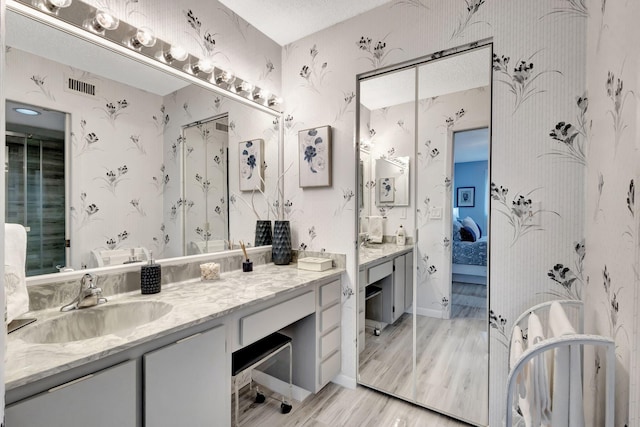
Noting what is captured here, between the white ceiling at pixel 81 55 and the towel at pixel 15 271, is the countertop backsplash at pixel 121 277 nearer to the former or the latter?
the towel at pixel 15 271

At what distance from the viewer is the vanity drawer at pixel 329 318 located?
1.95 metres

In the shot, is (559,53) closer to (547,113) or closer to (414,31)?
(547,113)

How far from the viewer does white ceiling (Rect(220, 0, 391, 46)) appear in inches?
75.6

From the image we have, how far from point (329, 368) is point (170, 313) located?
1238mm

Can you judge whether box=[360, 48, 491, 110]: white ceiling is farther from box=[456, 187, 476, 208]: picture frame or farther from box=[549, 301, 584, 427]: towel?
box=[549, 301, 584, 427]: towel

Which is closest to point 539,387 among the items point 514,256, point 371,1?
point 514,256

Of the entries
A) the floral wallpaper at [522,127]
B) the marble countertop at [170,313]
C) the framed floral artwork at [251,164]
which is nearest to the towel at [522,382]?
the floral wallpaper at [522,127]

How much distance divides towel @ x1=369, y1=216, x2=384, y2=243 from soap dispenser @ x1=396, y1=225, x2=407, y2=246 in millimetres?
114

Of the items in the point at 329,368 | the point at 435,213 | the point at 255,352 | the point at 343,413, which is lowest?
the point at 343,413

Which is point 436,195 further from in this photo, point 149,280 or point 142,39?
point 142,39

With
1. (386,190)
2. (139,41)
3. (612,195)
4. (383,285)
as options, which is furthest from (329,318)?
(139,41)

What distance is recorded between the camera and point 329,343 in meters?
A: 2.02

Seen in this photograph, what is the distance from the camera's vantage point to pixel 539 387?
0.91m

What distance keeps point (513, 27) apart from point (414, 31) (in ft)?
1.77
